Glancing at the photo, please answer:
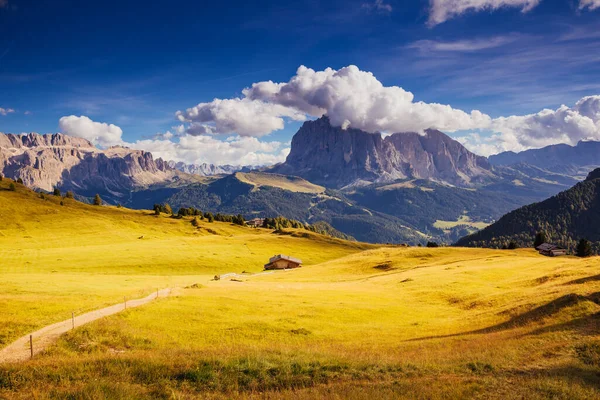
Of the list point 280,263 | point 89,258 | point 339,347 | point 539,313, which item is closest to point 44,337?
point 339,347

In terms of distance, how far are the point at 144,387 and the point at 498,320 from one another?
109ft

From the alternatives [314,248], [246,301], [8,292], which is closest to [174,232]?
[314,248]

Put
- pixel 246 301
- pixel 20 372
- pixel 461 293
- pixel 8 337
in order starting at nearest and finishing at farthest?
1. pixel 20 372
2. pixel 8 337
3. pixel 246 301
4. pixel 461 293

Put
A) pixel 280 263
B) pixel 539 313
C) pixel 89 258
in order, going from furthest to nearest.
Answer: pixel 280 263 < pixel 89 258 < pixel 539 313

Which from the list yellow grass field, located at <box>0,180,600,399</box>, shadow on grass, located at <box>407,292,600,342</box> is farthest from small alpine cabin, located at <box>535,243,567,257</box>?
shadow on grass, located at <box>407,292,600,342</box>

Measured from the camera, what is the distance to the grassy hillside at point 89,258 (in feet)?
144

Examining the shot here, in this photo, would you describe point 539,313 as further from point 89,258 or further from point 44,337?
point 89,258

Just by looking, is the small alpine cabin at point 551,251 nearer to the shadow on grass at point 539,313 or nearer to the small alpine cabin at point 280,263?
the small alpine cabin at point 280,263

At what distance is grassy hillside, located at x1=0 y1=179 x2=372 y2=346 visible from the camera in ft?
144

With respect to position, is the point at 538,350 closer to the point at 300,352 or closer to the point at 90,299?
the point at 300,352

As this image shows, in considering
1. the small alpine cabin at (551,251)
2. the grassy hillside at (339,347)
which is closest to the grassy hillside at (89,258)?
the grassy hillside at (339,347)

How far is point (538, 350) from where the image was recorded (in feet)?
72.0

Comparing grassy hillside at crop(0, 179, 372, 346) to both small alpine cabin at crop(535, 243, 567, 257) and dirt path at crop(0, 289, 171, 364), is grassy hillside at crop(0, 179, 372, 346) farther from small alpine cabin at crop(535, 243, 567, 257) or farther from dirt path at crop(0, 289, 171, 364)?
small alpine cabin at crop(535, 243, 567, 257)

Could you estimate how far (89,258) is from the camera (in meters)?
111
